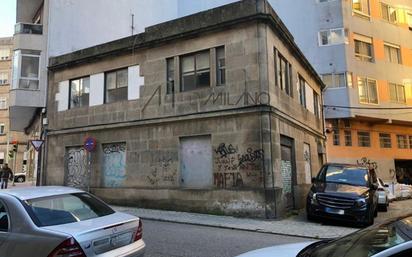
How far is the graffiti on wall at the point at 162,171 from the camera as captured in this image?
1536 centimetres

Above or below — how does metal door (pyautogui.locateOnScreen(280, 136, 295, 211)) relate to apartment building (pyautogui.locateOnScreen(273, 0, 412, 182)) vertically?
below

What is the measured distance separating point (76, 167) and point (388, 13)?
26063 mm

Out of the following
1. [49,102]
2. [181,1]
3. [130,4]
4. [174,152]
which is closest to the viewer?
[174,152]

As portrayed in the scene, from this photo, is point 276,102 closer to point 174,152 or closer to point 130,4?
point 174,152

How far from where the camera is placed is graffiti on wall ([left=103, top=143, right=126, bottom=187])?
16.8 meters

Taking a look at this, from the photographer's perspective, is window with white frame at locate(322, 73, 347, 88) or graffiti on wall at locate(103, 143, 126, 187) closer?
graffiti on wall at locate(103, 143, 126, 187)

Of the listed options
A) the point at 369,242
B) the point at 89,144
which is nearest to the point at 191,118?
the point at 89,144

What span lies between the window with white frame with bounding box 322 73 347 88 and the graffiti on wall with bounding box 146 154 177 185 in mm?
16234

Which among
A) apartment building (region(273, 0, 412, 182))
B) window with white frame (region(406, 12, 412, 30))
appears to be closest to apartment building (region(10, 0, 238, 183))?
apartment building (region(273, 0, 412, 182))

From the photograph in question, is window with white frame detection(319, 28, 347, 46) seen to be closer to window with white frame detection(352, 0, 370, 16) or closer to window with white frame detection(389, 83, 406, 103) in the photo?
window with white frame detection(352, 0, 370, 16)

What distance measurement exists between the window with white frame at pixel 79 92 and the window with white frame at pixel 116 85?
1223mm

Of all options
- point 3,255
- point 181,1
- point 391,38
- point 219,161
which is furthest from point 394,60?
point 3,255

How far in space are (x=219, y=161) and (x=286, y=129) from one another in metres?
3.34

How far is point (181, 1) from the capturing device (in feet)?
118
